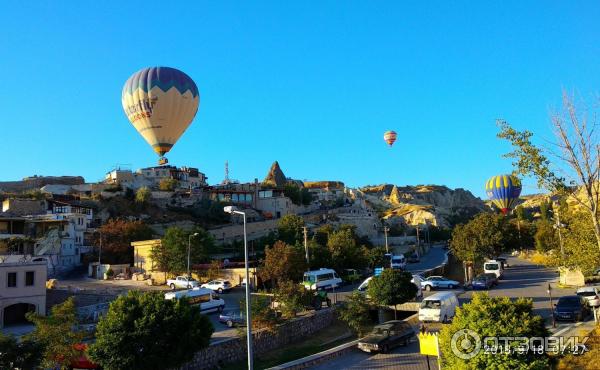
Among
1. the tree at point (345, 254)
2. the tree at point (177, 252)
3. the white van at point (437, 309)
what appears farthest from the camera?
the tree at point (345, 254)

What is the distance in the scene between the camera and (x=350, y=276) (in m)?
45.8

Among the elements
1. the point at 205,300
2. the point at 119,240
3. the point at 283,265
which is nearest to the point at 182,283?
the point at 283,265

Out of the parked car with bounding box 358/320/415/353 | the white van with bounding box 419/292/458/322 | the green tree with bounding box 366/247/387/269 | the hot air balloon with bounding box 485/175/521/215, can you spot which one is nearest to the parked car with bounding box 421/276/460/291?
the white van with bounding box 419/292/458/322

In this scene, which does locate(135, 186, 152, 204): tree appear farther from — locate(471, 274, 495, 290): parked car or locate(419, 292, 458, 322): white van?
locate(419, 292, 458, 322): white van

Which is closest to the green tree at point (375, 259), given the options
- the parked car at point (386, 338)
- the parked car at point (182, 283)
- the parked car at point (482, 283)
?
the parked car at point (482, 283)

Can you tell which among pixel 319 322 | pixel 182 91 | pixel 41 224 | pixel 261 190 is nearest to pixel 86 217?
pixel 41 224

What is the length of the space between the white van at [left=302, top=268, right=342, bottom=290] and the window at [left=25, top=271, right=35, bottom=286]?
20.5m

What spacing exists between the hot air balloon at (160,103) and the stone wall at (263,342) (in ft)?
114

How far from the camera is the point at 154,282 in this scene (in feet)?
155

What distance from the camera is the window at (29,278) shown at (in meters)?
36.3

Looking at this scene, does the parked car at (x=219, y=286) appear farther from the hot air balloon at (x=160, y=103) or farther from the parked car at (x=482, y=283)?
the hot air balloon at (x=160, y=103)

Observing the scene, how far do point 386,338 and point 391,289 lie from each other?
7356mm

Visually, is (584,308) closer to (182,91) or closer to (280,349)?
(280,349)

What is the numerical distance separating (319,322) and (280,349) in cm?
459
